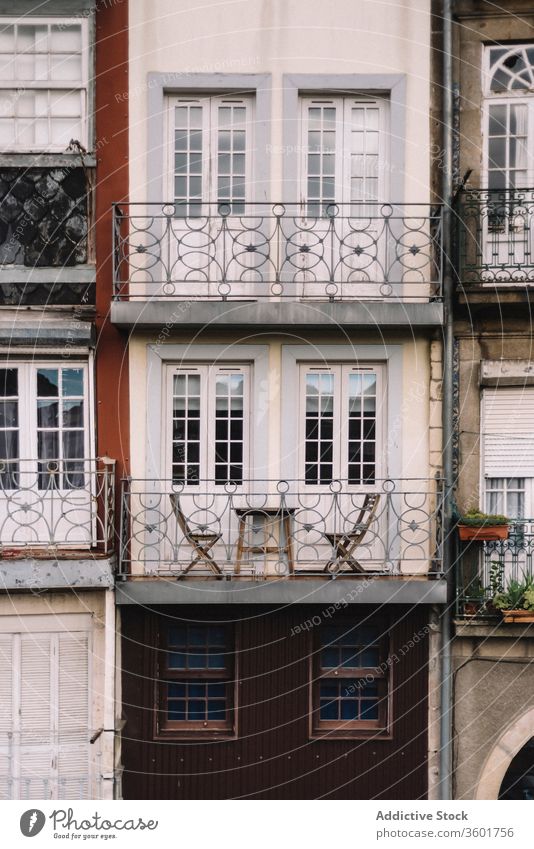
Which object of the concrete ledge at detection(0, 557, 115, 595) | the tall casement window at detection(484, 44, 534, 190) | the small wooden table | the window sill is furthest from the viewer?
the tall casement window at detection(484, 44, 534, 190)

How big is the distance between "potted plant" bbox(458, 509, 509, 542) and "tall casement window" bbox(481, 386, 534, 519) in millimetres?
669

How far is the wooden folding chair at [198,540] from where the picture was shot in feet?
26.7

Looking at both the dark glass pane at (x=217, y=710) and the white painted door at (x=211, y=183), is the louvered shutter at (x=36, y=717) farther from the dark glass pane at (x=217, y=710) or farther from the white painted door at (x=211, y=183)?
the white painted door at (x=211, y=183)


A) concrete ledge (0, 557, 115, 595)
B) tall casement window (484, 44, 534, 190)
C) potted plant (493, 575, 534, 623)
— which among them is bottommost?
potted plant (493, 575, 534, 623)

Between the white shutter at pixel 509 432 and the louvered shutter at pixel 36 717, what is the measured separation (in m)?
5.16

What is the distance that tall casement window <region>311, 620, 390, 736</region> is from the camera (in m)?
8.79

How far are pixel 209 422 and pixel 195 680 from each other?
2.82 m

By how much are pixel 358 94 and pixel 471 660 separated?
6156 millimetres

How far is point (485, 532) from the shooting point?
26.7 feet

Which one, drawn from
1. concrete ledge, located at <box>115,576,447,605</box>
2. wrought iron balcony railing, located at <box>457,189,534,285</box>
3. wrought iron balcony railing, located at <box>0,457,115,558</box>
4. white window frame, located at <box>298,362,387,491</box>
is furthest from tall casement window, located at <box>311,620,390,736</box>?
wrought iron balcony railing, located at <box>457,189,534,285</box>

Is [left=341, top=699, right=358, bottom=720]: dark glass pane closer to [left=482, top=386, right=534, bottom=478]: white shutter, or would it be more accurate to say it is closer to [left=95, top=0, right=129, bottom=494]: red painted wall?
[left=482, top=386, right=534, bottom=478]: white shutter

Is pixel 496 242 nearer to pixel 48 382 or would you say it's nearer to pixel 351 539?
pixel 351 539

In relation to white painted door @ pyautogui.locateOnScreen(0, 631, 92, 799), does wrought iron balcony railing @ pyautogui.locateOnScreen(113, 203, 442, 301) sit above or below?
above

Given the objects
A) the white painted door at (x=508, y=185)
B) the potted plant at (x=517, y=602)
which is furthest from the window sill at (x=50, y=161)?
the potted plant at (x=517, y=602)
